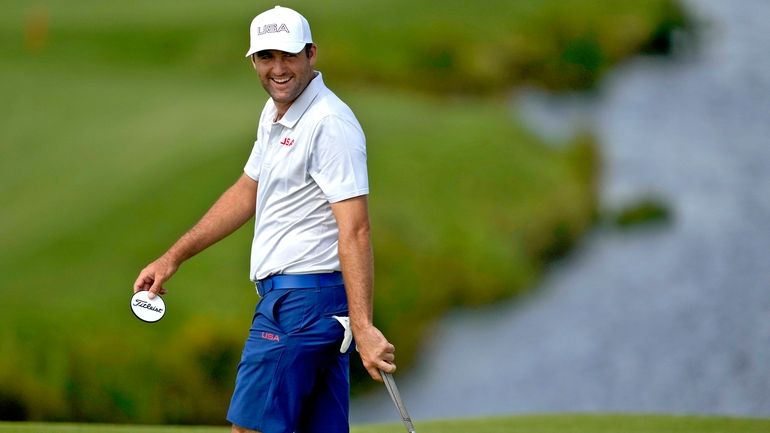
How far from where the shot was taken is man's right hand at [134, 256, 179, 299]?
14.7 feet

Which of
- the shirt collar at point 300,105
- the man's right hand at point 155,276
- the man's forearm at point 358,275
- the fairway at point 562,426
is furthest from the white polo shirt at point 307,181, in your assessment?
the fairway at point 562,426

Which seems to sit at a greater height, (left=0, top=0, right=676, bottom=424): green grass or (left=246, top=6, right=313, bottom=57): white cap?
(left=246, top=6, right=313, bottom=57): white cap

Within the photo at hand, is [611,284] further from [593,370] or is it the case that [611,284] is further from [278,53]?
[278,53]

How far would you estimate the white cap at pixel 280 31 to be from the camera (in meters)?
4.21

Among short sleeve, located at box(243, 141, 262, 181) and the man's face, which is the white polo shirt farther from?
short sleeve, located at box(243, 141, 262, 181)

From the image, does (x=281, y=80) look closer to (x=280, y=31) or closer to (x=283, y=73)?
(x=283, y=73)

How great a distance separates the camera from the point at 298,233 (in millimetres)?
4250

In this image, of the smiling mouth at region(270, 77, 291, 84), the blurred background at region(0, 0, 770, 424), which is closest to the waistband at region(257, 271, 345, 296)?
the smiling mouth at region(270, 77, 291, 84)

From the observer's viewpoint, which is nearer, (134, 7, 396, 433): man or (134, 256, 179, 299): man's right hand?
(134, 7, 396, 433): man

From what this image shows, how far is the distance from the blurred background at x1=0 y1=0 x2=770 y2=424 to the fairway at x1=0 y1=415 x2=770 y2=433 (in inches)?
148

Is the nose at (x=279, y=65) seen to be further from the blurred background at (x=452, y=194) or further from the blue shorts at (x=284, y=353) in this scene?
the blurred background at (x=452, y=194)

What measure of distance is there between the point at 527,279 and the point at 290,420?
8.29 metres

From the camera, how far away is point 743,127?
13.0m

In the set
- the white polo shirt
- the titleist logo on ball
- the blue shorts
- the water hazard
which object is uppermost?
the white polo shirt
